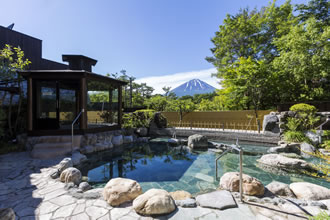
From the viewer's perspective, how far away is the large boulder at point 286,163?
4695mm

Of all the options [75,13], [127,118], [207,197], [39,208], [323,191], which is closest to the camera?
[39,208]

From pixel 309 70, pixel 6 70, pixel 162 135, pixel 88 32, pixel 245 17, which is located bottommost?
pixel 162 135

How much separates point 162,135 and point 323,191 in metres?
9.17

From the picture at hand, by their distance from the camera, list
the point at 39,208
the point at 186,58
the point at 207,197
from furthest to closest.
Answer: the point at 186,58 < the point at 207,197 < the point at 39,208

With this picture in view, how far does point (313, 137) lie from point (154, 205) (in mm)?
8746

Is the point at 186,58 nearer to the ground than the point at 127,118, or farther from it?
farther from it

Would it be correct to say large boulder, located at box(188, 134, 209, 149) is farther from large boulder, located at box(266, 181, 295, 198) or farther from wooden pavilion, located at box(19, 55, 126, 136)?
large boulder, located at box(266, 181, 295, 198)

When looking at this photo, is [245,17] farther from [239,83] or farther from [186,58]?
[239,83]


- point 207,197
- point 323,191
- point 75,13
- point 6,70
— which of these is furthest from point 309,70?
point 6,70

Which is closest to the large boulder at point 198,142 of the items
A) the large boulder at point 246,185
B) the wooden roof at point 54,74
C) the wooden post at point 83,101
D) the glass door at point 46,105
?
the large boulder at point 246,185

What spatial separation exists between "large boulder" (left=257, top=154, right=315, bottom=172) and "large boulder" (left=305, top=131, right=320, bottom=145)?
3292 mm

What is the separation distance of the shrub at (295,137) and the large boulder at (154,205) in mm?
7967

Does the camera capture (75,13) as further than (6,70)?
Yes

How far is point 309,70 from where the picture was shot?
9609 mm
